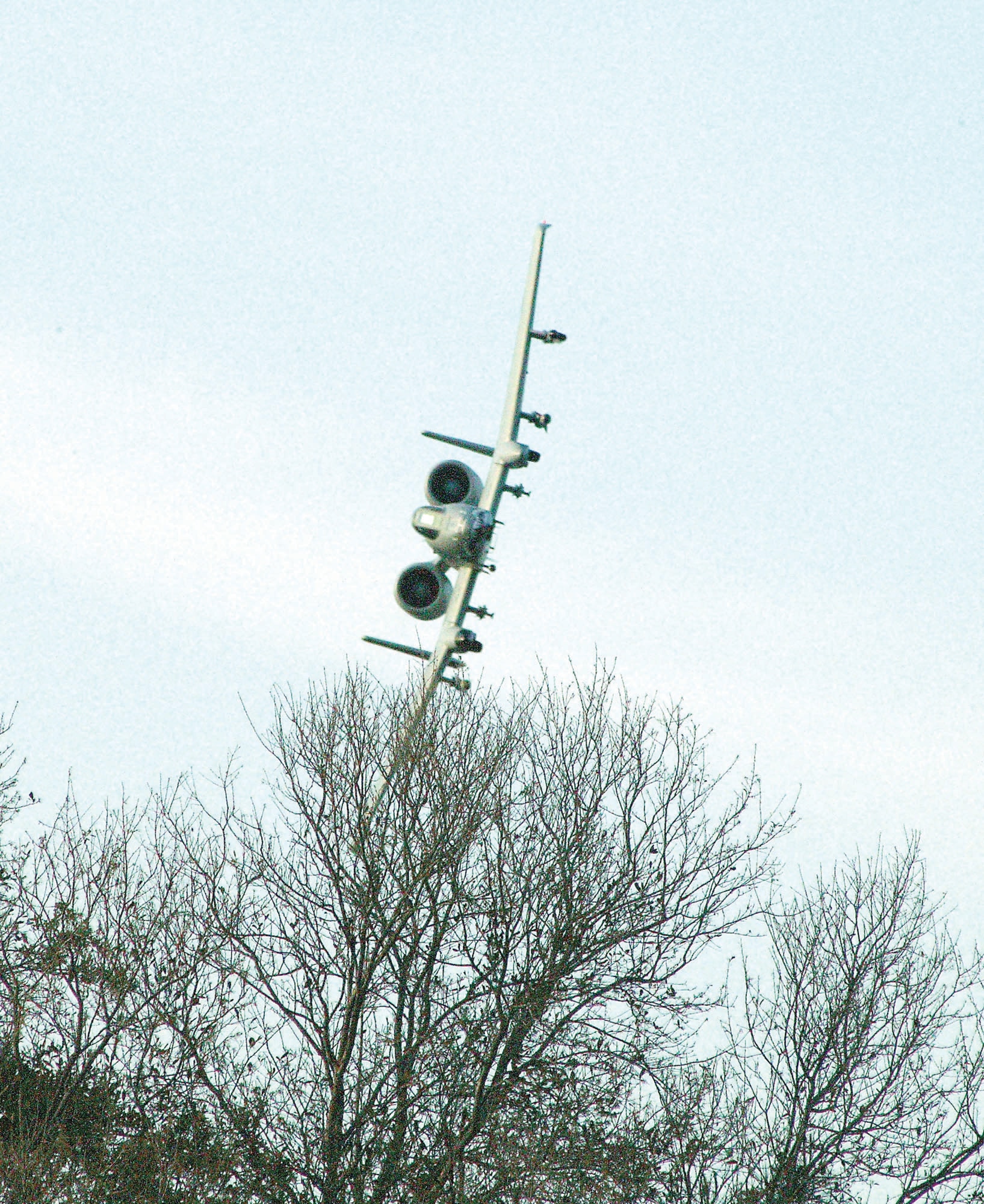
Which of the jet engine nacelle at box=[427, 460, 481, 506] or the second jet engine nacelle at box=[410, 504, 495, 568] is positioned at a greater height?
the jet engine nacelle at box=[427, 460, 481, 506]

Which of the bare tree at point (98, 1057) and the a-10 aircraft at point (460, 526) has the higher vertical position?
the a-10 aircraft at point (460, 526)

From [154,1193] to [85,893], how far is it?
4.19 meters

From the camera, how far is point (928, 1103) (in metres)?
21.5

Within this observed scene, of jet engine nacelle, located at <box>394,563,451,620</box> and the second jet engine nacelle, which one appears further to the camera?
jet engine nacelle, located at <box>394,563,451,620</box>

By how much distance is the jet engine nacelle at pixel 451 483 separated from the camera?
1708 centimetres

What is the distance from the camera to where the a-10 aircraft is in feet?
54.1

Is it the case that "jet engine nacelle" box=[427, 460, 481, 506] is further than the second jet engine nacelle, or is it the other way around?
"jet engine nacelle" box=[427, 460, 481, 506]

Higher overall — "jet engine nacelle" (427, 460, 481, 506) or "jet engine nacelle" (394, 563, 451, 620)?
"jet engine nacelle" (427, 460, 481, 506)

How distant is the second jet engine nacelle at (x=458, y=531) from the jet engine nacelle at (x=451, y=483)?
47cm

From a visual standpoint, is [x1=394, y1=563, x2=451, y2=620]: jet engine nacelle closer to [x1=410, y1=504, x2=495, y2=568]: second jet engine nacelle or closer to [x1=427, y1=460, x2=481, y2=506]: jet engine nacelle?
[x1=410, y1=504, x2=495, y2=568]: second jet engine nacelle

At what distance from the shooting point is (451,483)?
56.4 feet

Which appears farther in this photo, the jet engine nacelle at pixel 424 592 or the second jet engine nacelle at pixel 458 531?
the jet engine nacelle at pixel 424 592

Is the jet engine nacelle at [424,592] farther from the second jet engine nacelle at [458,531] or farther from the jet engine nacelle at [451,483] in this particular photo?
the jet engine nacelle at [451,483]

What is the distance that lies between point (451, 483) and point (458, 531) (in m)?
0.99
